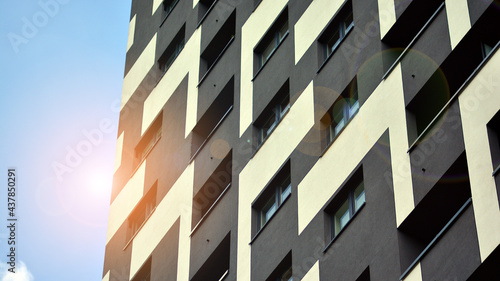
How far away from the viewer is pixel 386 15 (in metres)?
29.6

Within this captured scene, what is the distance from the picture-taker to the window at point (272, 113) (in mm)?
33406

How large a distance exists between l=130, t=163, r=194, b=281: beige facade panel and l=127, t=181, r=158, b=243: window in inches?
46.0

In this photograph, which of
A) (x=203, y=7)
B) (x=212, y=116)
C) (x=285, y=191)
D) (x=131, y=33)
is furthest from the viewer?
(x=131, y=33)

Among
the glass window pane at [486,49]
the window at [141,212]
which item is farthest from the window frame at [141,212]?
the glass window pane at [486,49]

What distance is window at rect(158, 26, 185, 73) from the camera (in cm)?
4425

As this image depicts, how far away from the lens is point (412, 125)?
26438mm

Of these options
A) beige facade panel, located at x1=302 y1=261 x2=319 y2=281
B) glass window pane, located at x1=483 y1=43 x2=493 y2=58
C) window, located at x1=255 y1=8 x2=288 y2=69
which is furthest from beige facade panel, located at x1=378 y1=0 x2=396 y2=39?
beige facade panel, located at x1=302 y1=261 x2=319 y2=281

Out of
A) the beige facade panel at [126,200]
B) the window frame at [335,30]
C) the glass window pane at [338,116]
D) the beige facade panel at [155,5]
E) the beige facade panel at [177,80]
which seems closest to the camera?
the glass window pane at [338,116]

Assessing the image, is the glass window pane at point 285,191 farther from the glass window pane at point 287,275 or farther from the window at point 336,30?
the window at point 336,30

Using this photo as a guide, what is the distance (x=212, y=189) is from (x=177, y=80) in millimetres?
7722

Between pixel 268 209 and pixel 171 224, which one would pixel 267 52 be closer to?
pixel 268 209

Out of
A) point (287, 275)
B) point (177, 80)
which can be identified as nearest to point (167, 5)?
point (177, 80)

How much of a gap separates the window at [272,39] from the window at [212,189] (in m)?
3.93

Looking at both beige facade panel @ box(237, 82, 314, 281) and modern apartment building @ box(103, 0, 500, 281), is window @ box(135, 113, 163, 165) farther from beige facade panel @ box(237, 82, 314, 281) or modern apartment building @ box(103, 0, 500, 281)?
beige facade panel @ box(237, 82, 314, 281)
